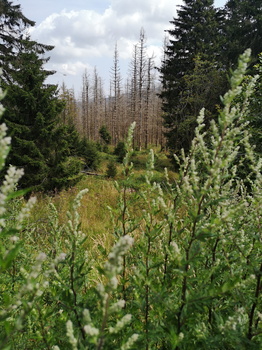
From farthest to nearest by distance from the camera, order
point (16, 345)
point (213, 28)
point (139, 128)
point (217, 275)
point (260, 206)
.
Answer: point (139, 128)
point (213, 28)
point (16, 345)
point (217, 275)
point (260, 206)

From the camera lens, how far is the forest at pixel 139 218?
1.09 meters

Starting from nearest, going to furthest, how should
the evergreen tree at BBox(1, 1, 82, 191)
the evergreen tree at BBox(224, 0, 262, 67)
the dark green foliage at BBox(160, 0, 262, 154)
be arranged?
the evergreen tree at BBox(1, 1, 82, 191) < the dark green foliage at BBox(160, 0, 262, 154) < the evergreen tree at BBox(224, 0, 262, 67)

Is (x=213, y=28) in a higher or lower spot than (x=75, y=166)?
higher

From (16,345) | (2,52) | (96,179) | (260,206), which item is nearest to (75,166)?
(96,179)

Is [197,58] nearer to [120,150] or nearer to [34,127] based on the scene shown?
[120,150]

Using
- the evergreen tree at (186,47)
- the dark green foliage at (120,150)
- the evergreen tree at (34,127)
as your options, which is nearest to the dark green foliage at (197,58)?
the evergreen tree at (186,47)

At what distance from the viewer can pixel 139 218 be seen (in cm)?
169

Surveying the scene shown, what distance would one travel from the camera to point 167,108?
60.6 ft

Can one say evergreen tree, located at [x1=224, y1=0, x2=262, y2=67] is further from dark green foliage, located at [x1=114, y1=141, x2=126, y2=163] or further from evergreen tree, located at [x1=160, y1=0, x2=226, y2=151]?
dark green foliage, located at [x1=114, y1=141, x2=126, y2=163]

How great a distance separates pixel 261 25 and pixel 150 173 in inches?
753

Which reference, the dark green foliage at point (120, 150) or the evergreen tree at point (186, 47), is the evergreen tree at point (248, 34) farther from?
the dark green foliage at point (120, 150)

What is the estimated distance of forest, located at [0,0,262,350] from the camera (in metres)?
1.09

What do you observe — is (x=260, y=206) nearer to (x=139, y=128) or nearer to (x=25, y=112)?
(x=25, y=112)

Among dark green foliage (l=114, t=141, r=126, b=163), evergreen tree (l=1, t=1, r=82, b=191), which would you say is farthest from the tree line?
dark green foliage (l=114, t=141, r=126, b=163)
